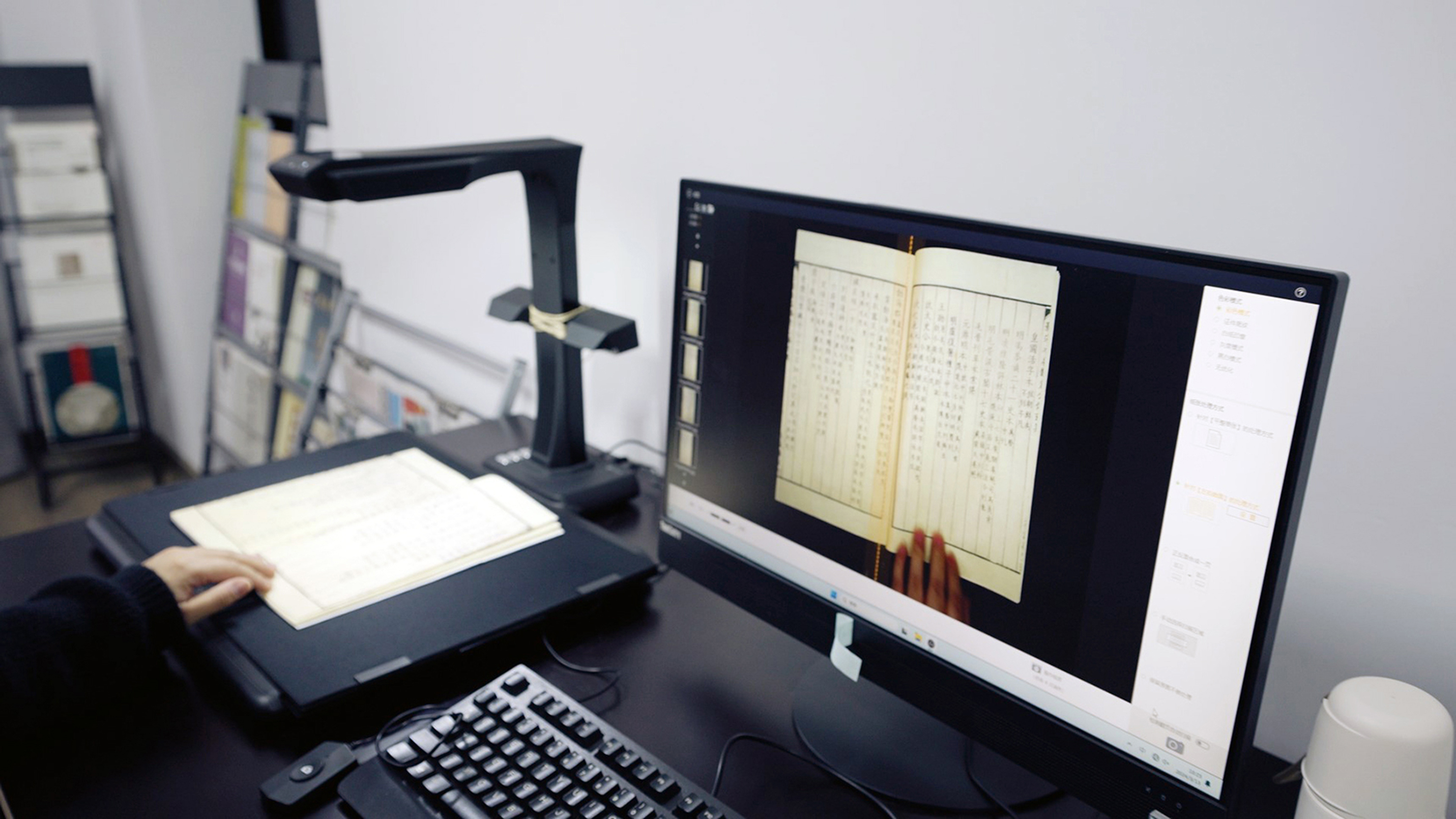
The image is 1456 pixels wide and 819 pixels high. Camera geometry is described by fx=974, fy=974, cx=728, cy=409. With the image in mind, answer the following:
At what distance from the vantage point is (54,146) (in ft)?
8.80

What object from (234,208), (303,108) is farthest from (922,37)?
(234,208)

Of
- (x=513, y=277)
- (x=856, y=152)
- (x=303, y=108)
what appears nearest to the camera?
(x=856, y=152)

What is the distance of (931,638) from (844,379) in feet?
0.66

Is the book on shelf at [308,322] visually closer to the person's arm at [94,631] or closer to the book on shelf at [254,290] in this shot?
the book on shelf at [254,290]

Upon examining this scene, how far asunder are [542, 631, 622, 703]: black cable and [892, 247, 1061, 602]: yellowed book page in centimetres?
33

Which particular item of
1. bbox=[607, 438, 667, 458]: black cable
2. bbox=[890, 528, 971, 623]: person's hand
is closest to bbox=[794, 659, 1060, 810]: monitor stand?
bbox=[890, 528, 971, 623]: person's hand

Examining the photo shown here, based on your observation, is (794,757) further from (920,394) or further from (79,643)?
(79,643)


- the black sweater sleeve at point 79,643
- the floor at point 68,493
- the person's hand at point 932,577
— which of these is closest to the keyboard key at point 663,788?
the person's hand at point 932,577

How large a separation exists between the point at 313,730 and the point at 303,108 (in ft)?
5.86

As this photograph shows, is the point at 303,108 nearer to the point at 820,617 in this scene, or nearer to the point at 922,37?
the point at 922,37

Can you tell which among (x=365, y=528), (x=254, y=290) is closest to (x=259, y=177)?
(x=254, y=290)

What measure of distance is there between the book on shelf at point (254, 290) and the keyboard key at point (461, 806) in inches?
76.1

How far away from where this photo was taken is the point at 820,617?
31.1 inches

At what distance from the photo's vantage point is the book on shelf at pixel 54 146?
2.64 meters
